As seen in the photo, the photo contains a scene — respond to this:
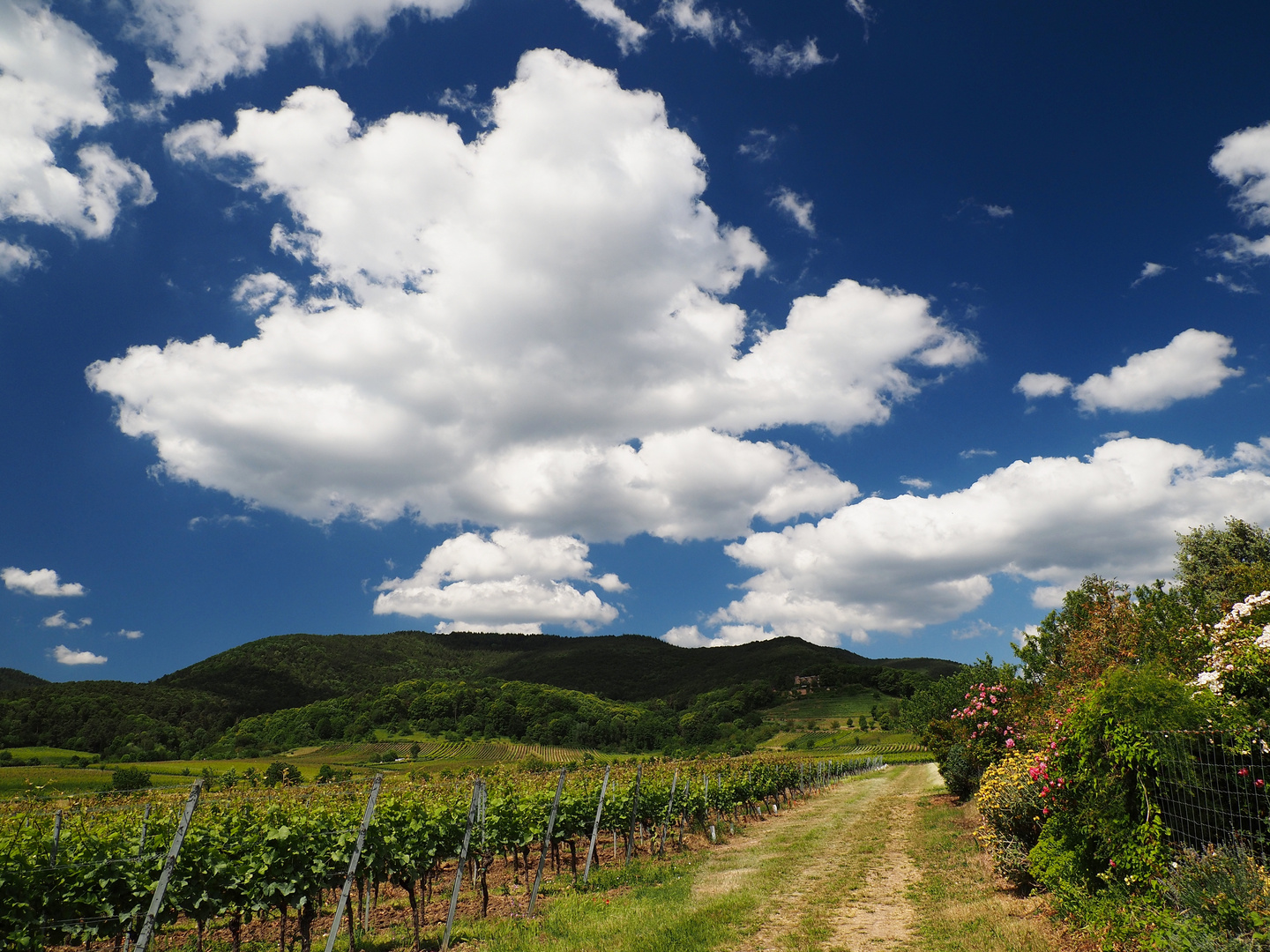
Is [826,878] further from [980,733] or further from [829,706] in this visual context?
[829,706]

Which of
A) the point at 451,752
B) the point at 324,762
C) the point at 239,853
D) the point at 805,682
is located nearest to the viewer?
the point at 239,853

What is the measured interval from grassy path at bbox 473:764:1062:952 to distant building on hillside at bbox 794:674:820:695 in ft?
508

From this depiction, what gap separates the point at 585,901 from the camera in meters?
11.8

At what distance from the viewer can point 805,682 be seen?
550ft

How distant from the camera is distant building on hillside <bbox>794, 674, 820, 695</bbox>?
163 m

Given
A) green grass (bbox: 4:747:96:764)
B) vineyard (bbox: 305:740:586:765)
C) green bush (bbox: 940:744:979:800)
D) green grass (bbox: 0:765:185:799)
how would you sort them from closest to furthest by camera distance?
green bush (bbox: 940:744:979:800) < green grass (bbox: 0:765:185:799) < green grass (bbox: 4:747:96:764) < vineyard (bbox: 305:740:586:765)

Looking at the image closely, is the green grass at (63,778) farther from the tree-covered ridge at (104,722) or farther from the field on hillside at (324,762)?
the tree-covered ridge at (104,722)

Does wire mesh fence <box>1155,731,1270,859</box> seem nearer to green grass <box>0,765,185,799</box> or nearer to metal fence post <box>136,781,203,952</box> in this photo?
metal fence post <box>136,781,203,952</box>

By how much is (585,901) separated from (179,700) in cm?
14199

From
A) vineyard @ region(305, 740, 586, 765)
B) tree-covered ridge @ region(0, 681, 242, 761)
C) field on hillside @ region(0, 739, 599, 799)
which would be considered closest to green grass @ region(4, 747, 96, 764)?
field on hillside @ region(0, 739, 599, 799)

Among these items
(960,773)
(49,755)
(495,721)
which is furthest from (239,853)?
(495,721)

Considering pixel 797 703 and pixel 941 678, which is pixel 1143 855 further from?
pixel 797 703

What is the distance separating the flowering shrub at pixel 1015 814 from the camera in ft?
34.3

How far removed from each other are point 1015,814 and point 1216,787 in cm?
509
